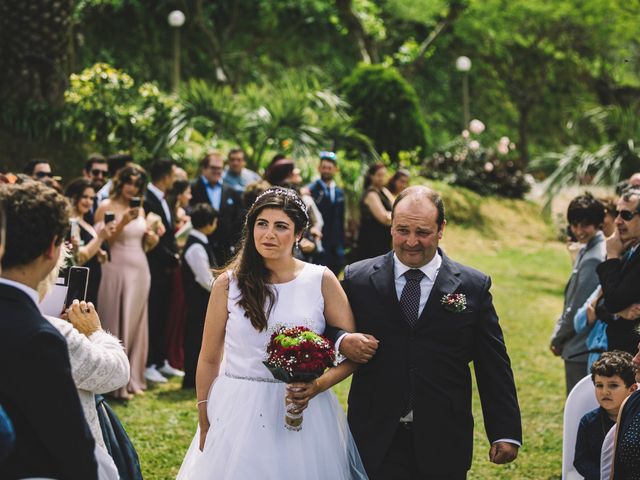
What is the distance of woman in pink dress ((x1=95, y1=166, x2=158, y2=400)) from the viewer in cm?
838

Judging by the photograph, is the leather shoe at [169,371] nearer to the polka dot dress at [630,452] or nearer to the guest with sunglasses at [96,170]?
the guest with sunglasses at [96,170]

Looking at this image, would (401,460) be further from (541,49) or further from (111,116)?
(541,49)

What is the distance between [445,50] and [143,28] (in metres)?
11.8

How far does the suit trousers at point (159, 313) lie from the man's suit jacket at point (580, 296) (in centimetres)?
432

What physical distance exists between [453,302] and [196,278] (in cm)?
482

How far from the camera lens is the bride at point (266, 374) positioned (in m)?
4.22

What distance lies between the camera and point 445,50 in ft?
104

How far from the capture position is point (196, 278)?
8727 mm

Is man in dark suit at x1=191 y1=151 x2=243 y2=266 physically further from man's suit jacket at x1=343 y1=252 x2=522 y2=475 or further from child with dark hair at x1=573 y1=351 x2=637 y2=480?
man's suit jacket at x1=343 y1=252 x2=522 y2=475

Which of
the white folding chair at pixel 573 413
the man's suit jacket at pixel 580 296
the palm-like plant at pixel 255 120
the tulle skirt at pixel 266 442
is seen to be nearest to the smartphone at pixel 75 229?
the tulle skirt at pixel 266 442

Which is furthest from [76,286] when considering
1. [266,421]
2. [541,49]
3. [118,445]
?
[541,49]

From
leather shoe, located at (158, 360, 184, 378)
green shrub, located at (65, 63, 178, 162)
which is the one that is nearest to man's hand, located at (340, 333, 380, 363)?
leather shoe, located at (158, 360, 184, 378)

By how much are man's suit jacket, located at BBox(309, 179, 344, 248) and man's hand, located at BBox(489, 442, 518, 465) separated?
6.74 m

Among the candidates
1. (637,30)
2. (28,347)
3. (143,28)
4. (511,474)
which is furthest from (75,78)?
(637,30)
